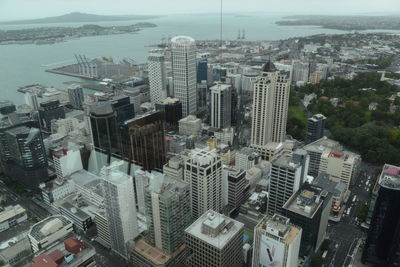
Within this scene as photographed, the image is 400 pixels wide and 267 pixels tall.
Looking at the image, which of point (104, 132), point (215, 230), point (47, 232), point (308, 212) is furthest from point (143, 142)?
point (308, 212)

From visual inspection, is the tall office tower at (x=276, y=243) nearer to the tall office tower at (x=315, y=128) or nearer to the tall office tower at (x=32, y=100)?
the tall office tower at (x=315, y=128)

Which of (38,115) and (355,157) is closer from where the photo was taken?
(355,157)

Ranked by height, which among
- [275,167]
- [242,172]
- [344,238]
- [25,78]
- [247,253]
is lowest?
[344,238]

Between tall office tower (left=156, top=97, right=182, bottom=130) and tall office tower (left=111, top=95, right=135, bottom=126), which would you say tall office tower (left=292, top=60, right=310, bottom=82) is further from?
tall office tower (left=111, top=95, right=135, bottom=126)

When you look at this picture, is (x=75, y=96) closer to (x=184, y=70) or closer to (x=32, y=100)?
(x=32, y=100)

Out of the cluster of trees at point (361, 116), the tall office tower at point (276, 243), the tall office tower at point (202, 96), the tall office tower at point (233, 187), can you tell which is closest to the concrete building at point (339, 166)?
the cluster of trees at point (361, 116)

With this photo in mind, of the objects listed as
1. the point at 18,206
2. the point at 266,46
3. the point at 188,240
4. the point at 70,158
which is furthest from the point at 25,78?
the point at 266,46

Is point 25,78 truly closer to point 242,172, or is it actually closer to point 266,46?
point 242,172
